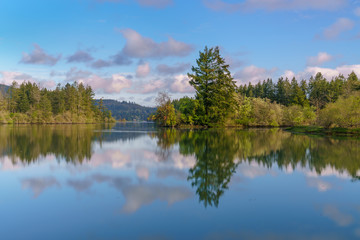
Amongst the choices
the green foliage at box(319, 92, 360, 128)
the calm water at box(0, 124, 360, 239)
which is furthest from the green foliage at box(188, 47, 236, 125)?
the calm water at box(0, 124, 360, 239)

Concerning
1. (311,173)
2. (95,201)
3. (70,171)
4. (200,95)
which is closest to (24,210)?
(95,201)

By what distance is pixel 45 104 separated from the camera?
91.1 m

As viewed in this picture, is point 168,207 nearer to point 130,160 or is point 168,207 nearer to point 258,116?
point 130,160

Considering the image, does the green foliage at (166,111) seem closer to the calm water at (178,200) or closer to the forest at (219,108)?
the forest at (219,108)

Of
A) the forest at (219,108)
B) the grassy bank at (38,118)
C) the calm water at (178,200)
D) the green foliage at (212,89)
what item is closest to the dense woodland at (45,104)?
the grassy bank at (38,118)

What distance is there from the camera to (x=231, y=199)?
826 cm

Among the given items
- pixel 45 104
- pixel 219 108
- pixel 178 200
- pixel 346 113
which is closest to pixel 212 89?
pixel 219 108

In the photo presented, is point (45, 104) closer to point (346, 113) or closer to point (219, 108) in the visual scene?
point (219, 108)

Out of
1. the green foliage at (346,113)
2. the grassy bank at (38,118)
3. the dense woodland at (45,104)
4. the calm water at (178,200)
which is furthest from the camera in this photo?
the dense woodland at (45,104)

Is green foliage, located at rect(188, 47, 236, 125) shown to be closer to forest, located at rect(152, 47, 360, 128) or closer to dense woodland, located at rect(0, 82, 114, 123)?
forest, located at rect(152, 47, 360, 128)

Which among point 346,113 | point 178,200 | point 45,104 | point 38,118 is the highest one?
point 45,104

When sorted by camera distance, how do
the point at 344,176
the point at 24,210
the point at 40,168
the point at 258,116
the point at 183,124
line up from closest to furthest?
the point at 24,210 → the point at 344,176 → the point at 40,168 → the point at 183,124 → the point at 258,116

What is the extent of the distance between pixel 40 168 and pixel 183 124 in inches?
1946

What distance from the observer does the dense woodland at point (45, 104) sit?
89.6 meters
